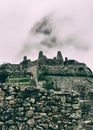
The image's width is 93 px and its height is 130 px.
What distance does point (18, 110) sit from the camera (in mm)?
14555

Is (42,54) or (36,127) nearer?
(36,127)

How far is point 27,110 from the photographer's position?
14547 mm

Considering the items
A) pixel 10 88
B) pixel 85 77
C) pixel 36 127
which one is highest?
pixel 85 77

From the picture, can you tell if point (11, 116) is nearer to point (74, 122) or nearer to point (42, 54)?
point (74, 122)

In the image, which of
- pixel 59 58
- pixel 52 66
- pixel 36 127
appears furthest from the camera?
pixel 59 58

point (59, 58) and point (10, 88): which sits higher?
point (59, 58)

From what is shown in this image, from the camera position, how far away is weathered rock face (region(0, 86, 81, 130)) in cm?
1446

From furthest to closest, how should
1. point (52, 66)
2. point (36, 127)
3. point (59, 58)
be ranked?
point (59, 58), point (52, 66), point (36, 127)

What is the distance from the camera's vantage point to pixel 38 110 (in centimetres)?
1456

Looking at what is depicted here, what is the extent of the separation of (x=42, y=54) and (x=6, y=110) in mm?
53690

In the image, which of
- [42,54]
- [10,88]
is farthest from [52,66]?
[10,88]

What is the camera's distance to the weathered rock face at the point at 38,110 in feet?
47.4

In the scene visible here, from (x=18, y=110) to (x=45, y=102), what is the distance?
815 millimetres

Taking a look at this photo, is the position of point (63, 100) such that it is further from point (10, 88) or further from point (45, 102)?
point (10, 88)
